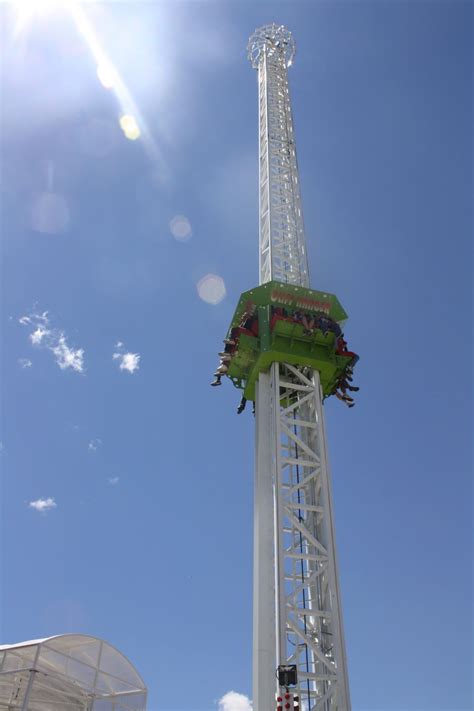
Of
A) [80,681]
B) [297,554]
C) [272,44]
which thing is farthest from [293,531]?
[272,44]

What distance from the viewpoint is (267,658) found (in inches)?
935

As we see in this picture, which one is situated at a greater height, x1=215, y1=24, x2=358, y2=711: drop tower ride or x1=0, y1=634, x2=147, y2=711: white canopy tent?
x1=215, y1=24, x2=358, y2=711: drop tower ride

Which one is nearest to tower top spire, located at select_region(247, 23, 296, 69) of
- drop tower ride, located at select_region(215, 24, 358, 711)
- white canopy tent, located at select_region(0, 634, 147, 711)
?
drop tower ride, located at select_region(215, 24, 358, 711)

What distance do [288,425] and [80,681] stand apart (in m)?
15.0

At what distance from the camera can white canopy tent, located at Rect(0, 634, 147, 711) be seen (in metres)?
23.3

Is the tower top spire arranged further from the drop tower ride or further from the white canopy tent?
the white canopy tent

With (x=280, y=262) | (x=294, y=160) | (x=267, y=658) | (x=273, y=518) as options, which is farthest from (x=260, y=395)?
(x=294, y=160)

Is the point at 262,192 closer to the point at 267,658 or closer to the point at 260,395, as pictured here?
the point at 260,395

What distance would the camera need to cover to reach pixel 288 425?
32031 mm

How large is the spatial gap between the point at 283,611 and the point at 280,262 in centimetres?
2043

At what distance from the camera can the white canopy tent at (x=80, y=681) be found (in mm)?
23312

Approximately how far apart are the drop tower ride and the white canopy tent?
5.48 m

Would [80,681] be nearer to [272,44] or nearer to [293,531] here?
[293,531]

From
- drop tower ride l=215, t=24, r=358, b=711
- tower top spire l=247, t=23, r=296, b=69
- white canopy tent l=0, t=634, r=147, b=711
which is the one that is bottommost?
white canopy tent l=0, t=634, r=147, b=711
